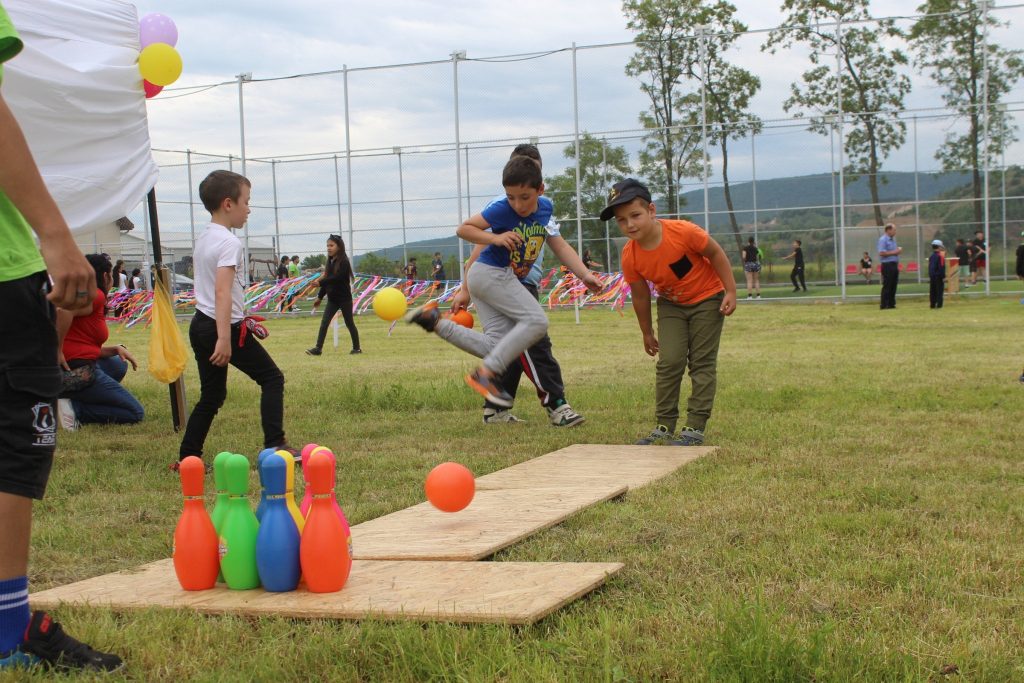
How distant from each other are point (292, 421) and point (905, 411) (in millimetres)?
4722

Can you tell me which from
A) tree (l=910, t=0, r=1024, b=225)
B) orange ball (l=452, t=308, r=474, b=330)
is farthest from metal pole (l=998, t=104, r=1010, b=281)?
orange ball (l=452, t=308, r=474, b=330)

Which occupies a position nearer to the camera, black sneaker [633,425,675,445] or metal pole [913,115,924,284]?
black sneaker [633,425,675,445]

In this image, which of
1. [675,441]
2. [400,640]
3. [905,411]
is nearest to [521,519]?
[400,640]

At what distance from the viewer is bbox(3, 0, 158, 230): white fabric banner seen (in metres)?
6.79

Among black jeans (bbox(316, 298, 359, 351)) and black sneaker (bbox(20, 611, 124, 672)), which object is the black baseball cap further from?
black jeans (bbox(316, 298, 359, 351))

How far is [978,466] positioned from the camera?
17.3 feet

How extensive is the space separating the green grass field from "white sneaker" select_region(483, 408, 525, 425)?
0.43 feet

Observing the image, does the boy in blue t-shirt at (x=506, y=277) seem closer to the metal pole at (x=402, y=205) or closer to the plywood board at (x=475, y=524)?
the plywood board at (x=475, y=524)

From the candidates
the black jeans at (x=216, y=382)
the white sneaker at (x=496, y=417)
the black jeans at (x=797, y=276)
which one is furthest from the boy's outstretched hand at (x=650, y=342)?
the black jeans at (x=797, y=276)

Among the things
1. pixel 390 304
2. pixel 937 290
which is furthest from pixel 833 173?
pixel 390 304

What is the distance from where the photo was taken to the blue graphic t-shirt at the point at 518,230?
22.6 ft

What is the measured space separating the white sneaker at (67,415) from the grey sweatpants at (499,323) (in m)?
3.31

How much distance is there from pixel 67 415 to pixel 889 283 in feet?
64.4

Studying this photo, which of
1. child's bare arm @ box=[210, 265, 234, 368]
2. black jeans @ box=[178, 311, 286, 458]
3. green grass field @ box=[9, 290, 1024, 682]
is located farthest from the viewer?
black jeans @ box=[178, 311, 286, 458]
